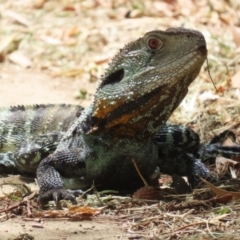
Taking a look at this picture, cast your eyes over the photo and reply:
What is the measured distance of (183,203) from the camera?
4934 mm

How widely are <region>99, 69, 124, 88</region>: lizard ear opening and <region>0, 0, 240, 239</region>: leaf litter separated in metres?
0.87

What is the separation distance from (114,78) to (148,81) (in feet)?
1.13

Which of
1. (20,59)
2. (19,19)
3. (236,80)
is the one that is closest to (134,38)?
(20,59)

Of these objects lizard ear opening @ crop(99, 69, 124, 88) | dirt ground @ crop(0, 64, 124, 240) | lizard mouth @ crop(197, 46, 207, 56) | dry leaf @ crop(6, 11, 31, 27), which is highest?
lizard mouth @ crop(197, 46, 207, 56)

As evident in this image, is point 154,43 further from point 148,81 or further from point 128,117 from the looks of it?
point 128,117

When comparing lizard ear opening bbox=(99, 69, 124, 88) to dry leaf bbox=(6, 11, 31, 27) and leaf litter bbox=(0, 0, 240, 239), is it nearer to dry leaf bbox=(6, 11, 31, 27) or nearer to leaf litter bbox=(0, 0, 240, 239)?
leaf litter bbox=(0, 0, 240, 239)

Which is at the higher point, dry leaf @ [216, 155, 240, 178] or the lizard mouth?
the lizard mouth

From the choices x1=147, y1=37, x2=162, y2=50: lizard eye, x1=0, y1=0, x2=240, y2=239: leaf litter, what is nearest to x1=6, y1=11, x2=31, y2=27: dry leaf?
x1=0, y1=0, x2=240, y2=239: leaf litter

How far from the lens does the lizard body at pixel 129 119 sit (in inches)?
208

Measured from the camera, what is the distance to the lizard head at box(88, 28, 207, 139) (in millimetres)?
5266

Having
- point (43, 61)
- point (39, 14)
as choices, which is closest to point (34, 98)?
point (43, 61)

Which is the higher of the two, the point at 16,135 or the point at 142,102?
the point at 142,102

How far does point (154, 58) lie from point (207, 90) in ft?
11.9

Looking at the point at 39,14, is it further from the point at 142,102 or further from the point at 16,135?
the point at 142,102
